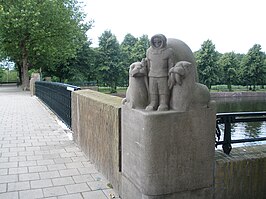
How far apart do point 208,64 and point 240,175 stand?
162 ft

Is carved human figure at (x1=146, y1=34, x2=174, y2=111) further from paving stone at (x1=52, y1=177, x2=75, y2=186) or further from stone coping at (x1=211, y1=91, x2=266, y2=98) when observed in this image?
stone coping at (x1=211, y1=91, x2=266, y2=98)

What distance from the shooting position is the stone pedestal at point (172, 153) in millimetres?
2865

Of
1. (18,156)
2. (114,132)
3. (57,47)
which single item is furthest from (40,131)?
(57,47)

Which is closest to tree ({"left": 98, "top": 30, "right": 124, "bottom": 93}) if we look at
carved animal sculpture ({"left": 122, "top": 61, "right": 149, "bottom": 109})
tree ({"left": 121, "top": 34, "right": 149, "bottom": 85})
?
tree ({"left": 121, "top": 34, "right": 149, "bottom": 85})

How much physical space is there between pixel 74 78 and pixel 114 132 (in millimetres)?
34552

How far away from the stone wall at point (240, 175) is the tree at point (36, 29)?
24.1 m

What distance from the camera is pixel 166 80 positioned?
9.62 ft

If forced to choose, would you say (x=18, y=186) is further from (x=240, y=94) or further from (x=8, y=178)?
(x=240, y=94)

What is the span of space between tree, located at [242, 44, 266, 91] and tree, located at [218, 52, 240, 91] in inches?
88.4

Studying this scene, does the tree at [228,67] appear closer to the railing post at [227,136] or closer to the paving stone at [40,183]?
the railing post at [227,136]

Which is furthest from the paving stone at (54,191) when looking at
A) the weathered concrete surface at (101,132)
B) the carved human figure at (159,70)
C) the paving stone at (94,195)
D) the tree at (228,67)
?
the tree at (228,67)

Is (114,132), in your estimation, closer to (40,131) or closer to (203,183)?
(203,183)

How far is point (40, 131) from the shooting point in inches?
325

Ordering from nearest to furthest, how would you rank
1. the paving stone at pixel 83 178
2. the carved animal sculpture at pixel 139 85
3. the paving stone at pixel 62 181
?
1. the carved animal sculpture at pixel 139 85
2. the paving stone at pixel 62 181
3. the paving stone at pixel 83 178
